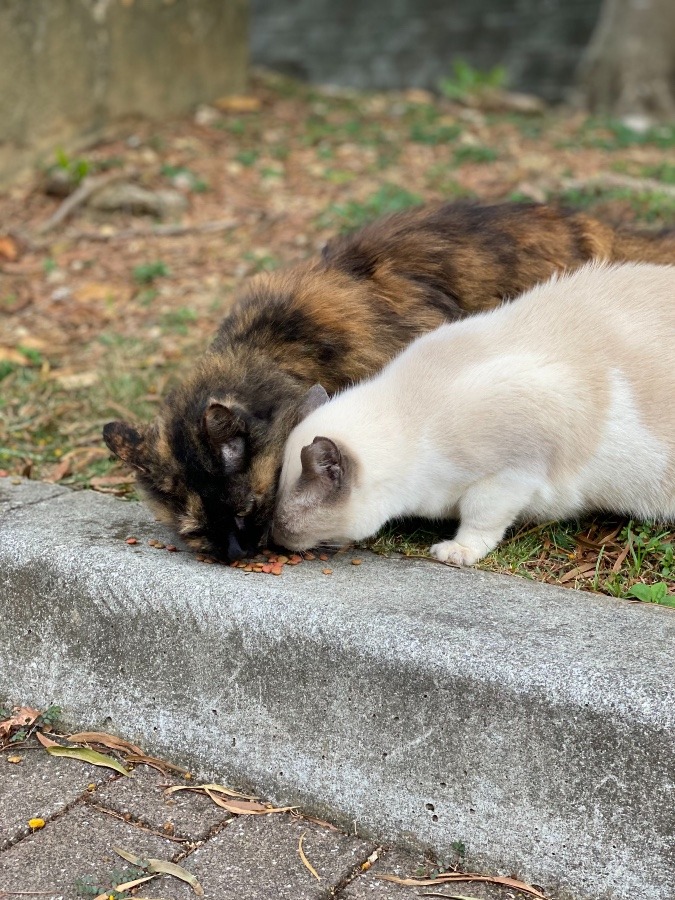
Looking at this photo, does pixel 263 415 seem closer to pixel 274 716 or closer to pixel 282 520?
pixel 282 520

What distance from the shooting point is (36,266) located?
754 cm

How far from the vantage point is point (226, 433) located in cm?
362

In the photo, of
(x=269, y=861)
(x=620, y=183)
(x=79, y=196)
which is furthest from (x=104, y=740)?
(x=620, y=183)

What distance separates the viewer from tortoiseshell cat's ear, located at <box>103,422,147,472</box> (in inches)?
152

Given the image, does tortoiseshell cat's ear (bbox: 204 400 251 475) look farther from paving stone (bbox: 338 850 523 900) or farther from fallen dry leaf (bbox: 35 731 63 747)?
paving stone (bbox: 338 850 523 900)

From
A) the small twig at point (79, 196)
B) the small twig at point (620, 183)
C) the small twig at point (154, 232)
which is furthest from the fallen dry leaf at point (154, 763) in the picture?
the small twig at point (620, 183)

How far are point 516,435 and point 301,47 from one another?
1509 centimetres

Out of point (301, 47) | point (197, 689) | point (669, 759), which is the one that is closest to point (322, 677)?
point (197, 689)

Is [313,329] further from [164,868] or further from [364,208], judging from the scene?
[364,208]

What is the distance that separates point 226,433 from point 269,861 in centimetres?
139

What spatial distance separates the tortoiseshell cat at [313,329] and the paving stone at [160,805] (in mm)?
800

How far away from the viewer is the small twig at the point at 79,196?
8023 mm

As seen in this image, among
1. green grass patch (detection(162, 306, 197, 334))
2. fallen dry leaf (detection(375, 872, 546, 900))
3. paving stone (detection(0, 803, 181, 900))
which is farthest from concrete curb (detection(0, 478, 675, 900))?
green grass patch (detection(162, 306, 197, 334))

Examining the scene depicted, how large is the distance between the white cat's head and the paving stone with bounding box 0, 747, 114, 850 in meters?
1.02
